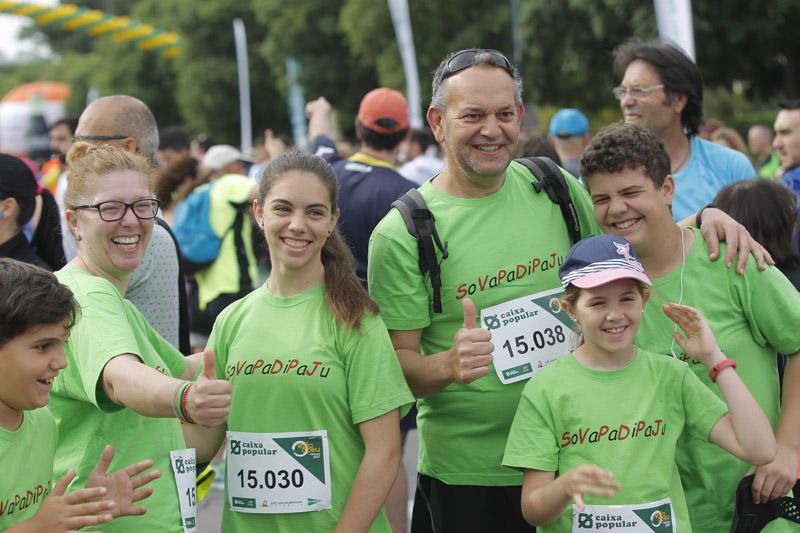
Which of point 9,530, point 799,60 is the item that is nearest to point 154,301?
point 9,530

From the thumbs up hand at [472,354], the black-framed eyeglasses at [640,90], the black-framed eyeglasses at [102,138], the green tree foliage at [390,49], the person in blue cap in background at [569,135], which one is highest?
the green tree foliage at [390,49]

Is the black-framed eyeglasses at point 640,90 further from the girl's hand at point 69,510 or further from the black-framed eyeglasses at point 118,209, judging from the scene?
the girl's hand at point 69,510

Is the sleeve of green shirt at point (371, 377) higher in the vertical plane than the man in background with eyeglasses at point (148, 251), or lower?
lower

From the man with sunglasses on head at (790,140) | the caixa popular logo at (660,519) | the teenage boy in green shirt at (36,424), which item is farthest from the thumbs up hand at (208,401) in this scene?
the man with sunglasses on head at (790,140)

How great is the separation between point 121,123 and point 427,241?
1.66 meters

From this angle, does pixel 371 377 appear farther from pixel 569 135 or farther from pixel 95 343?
pixel 569 135

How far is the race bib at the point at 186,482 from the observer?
326 centimetres

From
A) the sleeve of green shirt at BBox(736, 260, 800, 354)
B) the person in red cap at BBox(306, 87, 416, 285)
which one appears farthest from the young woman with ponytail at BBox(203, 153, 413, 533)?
the person in red cap at BBox(306, 87, 416, 285)

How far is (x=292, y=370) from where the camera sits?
3.28m

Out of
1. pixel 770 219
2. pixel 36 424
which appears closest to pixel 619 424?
pixel 770 219

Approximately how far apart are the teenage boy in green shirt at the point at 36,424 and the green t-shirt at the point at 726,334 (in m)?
1.68

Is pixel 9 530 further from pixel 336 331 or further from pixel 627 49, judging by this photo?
pixel 627 49

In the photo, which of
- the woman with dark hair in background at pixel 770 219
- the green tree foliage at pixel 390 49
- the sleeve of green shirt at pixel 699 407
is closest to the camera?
the sleeve of green shirt at pixel 699 407

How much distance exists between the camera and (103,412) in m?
3.16
